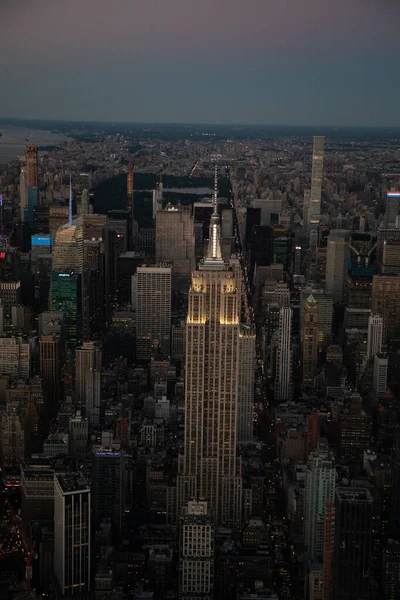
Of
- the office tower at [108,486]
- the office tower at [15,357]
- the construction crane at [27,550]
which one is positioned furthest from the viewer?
the office tower at [15,357]

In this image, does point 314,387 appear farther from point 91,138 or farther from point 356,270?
point 91,138

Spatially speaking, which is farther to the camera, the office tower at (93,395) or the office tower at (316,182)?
the office tower at (93,395)

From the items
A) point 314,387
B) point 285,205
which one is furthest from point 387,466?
point 285,205

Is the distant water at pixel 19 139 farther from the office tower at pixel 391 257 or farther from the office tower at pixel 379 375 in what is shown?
the office tower at pixel 391 257

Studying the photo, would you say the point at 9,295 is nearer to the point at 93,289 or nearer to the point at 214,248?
the point at 93,289

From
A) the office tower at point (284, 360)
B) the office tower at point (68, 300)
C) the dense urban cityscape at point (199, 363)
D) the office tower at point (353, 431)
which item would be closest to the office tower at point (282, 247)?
the dense urban cityscape at point (199, 363)

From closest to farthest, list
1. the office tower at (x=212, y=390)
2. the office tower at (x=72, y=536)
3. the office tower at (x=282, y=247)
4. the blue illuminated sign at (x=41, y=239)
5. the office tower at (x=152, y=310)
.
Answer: the office tower at (x=72, y=536) → the office tower at (x=212, y=390) → the office tower at (x=152, y=310) → the blue illuminated sign at (x=41, y=239) → the office tower at (x=282, y=247)
